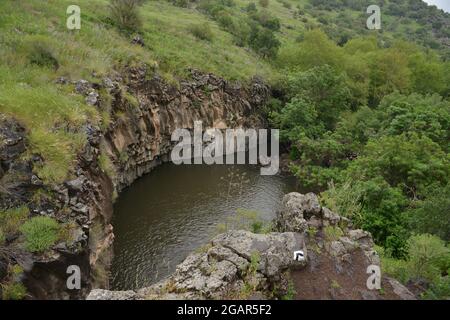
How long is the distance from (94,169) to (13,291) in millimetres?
7370

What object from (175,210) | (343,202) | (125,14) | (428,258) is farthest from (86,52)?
(428,258)

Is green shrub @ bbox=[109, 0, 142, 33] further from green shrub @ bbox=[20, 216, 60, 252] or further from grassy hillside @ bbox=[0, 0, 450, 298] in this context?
green shrub @ bbox=[20, 216, 60, 252]

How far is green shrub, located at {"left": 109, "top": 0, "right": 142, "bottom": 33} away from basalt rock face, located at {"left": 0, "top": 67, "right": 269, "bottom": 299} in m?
8.64

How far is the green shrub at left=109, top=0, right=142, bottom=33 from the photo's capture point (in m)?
40.7

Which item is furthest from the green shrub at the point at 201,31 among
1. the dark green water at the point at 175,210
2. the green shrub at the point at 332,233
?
the green shrub at the point at 332,233

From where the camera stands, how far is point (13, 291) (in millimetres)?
13328

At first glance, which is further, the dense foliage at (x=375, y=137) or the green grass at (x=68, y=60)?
the dense foliage at (x=375, y=137)

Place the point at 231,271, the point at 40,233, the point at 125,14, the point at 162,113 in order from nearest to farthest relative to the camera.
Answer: the point at 231,271
the point at 40,233
the point at 162,113
the point at 125,14

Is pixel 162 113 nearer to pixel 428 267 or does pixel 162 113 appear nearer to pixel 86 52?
pixel 86 52

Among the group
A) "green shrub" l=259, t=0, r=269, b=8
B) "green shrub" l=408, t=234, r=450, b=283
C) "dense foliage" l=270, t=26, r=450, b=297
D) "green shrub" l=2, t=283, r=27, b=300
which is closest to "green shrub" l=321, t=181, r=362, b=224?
"dense foliage" l=270, t=26, r=450, b=297

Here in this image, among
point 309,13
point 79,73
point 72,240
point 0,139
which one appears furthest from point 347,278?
point 309,13

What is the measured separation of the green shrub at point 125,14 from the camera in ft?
133

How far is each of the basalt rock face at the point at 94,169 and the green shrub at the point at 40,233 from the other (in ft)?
0.95

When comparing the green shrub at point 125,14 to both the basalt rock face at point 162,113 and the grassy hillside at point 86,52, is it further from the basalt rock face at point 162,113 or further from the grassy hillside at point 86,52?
the basalt rock face at point 162,113
